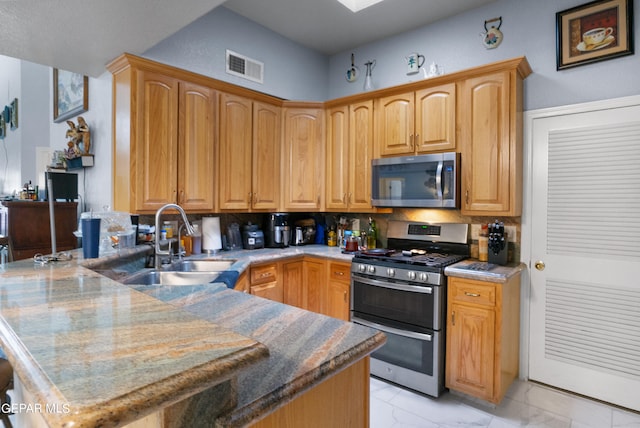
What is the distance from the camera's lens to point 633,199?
2.32m

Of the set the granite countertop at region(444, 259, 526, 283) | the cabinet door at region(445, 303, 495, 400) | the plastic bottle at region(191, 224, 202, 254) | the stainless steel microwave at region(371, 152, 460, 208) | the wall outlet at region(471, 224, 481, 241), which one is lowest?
the cabinet door at region(445, 303, 495, 400)

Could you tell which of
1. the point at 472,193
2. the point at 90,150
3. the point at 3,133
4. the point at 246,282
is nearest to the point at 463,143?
the point at 472,193

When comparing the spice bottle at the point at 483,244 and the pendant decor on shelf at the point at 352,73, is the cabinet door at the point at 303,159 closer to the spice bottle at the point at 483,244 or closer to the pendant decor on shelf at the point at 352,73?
the pendant decor on shelf at the point at 352,73

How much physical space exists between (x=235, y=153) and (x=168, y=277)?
4.32ft

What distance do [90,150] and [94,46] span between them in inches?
40.0

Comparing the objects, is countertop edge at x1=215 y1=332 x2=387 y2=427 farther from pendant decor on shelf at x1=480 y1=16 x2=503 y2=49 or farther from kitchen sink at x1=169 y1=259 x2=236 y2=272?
pendant decor on shelf at x1=480 y1=16 x2=503 y2=49

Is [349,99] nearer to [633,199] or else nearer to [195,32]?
[195,32]

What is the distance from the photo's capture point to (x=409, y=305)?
102 inches

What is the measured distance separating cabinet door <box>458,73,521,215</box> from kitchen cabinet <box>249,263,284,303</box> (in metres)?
1.68

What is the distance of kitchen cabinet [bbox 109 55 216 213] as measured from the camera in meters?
2.51

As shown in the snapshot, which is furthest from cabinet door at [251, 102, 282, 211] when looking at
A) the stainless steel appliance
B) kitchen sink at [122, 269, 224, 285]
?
kitchen sink at [122, 269, 224, 285]

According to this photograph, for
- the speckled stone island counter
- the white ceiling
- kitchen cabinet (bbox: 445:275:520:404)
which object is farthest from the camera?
kitchen cabinet (bbox: 445:275:520:404)

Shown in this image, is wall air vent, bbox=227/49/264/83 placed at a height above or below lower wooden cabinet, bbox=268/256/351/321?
above

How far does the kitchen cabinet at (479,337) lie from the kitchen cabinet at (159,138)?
2.14 m
